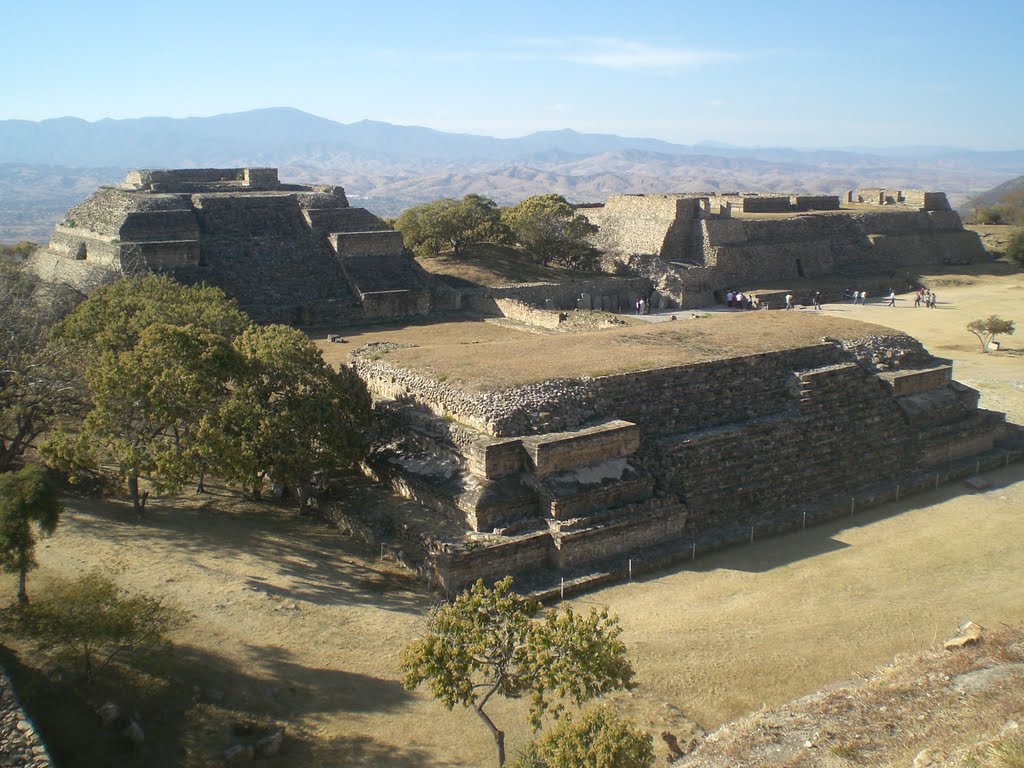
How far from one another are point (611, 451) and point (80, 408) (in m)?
8.16

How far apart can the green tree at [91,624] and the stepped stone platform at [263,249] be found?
16241mm

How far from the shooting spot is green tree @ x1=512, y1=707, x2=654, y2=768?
648 cm

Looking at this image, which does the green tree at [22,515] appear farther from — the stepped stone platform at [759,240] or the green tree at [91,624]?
the stepped stone platform at [759,240]

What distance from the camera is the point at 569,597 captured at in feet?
36.2

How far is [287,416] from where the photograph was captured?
12305 mm

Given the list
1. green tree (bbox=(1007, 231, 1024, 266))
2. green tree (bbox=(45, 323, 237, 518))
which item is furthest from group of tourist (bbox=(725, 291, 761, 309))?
green tree (bbox=(45, 323, 237, 518))

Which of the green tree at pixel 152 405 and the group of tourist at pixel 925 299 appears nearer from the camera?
the green tree at pixel 152 405

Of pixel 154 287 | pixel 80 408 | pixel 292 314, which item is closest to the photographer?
pixel 80 408

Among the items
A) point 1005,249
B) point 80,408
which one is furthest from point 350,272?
point 1005,249

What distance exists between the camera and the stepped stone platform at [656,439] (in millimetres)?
11797

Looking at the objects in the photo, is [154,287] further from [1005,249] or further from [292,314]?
[1005,249]

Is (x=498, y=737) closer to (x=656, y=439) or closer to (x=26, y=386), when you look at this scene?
(x=656, y=439)

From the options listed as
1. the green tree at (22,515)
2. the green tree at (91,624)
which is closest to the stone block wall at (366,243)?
the green tree at (22,515)

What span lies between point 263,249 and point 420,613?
18.8 m
